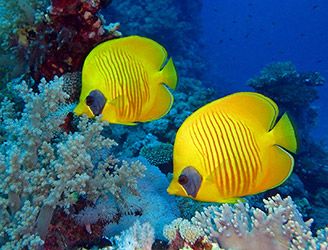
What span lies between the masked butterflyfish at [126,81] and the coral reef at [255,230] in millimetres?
832

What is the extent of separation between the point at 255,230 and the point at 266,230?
7cm

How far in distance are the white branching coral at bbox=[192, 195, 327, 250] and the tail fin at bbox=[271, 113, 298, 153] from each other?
30.1 inches

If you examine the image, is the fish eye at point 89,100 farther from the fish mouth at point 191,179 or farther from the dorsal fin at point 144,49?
the fish mouth at point 191,179

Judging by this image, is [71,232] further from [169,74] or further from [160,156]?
[160,156]

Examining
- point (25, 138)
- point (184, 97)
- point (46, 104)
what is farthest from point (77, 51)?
point (184, 97)

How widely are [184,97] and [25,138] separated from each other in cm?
664

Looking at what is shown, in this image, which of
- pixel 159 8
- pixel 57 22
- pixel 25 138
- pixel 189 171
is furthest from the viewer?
pixel 159 8

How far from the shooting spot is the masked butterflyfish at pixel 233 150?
1642 mm

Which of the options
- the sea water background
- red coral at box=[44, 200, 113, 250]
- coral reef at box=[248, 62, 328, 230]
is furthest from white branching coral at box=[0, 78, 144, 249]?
the sea water background

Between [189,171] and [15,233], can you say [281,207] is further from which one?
[15,233]

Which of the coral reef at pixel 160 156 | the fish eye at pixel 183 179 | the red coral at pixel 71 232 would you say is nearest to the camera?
the fish eye at pixel 183 179

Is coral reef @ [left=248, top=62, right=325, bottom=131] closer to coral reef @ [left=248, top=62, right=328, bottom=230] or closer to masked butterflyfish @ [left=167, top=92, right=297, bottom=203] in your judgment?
coral reef @ [left=248, top=62, right=328, bottom=230]

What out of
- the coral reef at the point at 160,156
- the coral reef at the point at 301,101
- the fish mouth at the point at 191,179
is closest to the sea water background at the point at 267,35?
the coral reef at the point at 301,101

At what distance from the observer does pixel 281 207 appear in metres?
2.31
